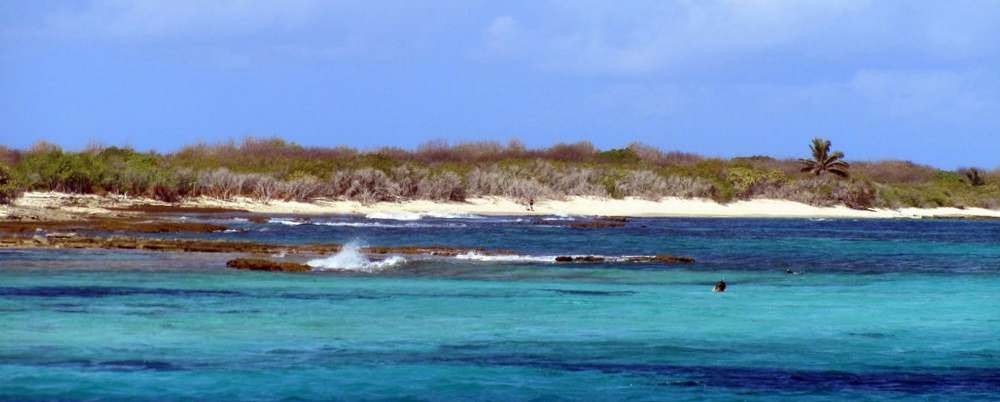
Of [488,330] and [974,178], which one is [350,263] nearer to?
[488,330]

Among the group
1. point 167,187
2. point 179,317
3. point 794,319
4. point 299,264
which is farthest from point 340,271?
point 167,187

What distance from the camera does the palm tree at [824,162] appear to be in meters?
114

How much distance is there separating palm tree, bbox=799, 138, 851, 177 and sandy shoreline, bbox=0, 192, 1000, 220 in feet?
26.0

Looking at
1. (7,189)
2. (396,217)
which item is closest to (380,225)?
(396,217)

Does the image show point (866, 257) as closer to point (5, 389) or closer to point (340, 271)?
point (340, 271)

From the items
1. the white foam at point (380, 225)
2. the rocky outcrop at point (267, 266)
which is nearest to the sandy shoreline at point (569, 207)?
the white foam at point (380, 225)

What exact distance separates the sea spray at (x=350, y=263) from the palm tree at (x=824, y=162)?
272ft

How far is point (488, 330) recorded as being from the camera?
20.8 meters

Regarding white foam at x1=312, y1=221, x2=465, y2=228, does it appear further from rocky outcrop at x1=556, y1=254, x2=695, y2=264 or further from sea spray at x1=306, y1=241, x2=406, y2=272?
sea spray at x1=306, y1=241, x2=406, y2=272

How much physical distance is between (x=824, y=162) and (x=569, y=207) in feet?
90.6

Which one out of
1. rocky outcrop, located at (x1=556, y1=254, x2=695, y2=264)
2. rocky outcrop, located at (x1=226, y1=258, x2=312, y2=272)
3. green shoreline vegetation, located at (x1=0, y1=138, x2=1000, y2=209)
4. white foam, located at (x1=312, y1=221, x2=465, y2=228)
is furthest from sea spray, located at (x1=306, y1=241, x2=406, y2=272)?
green shoreline vegetation, located at (x1=0, y1=138, x2=1000, y2=209)

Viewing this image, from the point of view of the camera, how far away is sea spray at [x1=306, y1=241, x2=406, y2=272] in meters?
33.4

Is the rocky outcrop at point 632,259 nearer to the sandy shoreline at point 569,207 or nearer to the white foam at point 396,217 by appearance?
the white foam at point 396,217

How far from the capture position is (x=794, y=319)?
22.9 m
